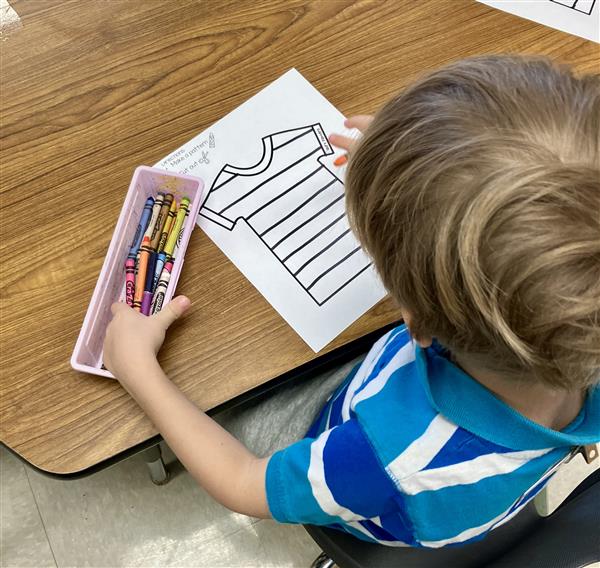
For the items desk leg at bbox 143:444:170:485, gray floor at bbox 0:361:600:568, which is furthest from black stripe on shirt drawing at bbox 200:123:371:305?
gray floor at bbox 0:361:600:568

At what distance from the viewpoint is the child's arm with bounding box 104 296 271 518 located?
22.2 inches

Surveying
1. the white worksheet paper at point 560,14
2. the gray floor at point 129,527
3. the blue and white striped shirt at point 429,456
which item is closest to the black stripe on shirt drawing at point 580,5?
the white worksheet paper at point 560,14

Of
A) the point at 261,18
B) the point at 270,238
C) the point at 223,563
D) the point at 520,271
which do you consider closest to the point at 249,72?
the point at 261,18

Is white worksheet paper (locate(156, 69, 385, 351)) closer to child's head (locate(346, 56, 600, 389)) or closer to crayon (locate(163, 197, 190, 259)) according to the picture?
crayon (locate(163, 197, 190, 259))

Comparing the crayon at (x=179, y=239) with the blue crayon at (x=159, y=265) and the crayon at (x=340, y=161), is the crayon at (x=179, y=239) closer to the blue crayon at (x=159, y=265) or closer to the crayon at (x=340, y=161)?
the blue crayon at (x=159, y=265)

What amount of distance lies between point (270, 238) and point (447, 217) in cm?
30

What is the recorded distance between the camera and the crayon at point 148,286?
24.5 inches

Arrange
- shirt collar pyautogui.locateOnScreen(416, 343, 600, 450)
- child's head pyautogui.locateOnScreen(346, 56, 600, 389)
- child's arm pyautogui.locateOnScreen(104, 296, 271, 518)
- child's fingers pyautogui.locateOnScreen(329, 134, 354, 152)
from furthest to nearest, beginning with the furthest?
child's fingers pyautogui.locateOnScreen(329, 134, 354, 152) < child's arm pyautogui.locateOnScreen(104, 296, 271, 518) < shirt collar pyautogui.locateOnScreen(416, 343, 600, 450) < child's head pyautogui.locateOnScreen(346, 56, 600, 389)

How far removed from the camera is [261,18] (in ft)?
2.42

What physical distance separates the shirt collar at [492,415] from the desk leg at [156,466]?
0.64m

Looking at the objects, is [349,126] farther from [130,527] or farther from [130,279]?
[130,527]

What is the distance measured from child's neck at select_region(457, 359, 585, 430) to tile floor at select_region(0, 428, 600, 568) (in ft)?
2.60

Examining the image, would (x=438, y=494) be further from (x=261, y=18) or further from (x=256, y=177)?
(x=261, y=18)

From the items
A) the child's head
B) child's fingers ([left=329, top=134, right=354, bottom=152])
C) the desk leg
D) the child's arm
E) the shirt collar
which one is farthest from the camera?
the desk leg
